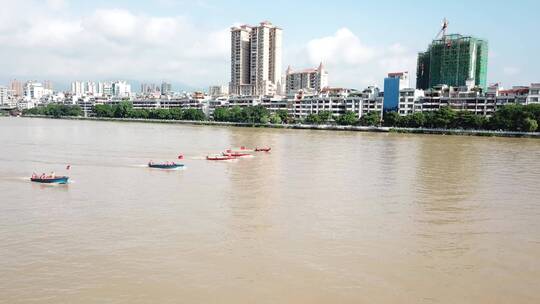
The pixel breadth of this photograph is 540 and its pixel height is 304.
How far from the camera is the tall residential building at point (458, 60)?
178 ft

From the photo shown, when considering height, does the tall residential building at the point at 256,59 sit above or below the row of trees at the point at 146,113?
above

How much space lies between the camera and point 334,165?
18500mm

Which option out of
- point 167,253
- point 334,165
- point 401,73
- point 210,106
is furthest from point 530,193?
point 210,106

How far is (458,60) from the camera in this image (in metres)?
54.8

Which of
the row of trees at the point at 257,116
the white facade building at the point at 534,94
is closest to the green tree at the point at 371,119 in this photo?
the row of trees at the point at 257,116

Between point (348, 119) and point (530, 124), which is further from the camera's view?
point (348, 119)

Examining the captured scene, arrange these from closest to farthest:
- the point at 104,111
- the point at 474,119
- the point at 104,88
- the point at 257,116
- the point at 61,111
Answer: the point at 474,119, the point at 257,116, the point at 104,111, the point at 61,111, the point at 104,88

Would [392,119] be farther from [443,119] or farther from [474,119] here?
[474,119]

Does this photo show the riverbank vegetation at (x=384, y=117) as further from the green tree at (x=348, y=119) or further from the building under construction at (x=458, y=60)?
the building under construction at (x=458, y=60)

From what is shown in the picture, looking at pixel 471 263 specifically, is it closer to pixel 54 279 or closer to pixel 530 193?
pixel 54 279

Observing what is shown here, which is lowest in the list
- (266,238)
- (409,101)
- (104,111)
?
(266,238)

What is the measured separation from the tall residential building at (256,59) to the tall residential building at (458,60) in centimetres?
2955

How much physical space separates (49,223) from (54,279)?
295 centimetres

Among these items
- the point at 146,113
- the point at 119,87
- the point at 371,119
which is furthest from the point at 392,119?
the point at 119,87
